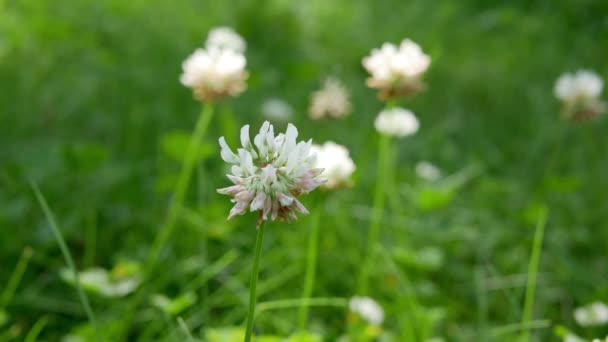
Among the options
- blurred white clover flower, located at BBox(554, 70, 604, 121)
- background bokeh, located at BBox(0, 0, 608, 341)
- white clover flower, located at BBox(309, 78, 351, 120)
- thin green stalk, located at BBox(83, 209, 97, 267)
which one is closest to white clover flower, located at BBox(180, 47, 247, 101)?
background bokeh, located at BBox(0, 0, 608, 341)

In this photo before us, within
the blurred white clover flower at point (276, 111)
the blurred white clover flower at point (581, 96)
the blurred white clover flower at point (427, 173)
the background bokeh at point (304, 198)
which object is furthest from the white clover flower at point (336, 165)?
the blurred white clover flower at point (276, 111)

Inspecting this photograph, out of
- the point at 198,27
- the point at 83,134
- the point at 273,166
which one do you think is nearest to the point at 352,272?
the point at 83,134

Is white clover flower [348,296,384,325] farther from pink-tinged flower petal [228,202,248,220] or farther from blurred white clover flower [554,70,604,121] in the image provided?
blurred white clover flower [554,70,604,121]

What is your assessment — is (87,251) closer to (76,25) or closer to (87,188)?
(87,188)

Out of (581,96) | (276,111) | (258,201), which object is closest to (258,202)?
(258,201)

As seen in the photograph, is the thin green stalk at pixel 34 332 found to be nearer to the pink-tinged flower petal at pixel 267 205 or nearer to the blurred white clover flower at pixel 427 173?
the pink-tinged flower petal at pixel 267 205
